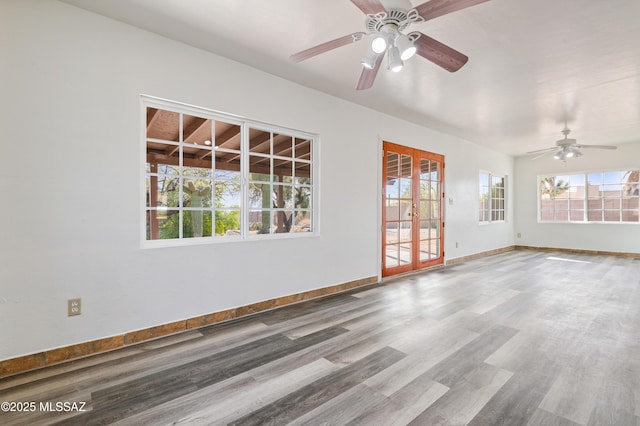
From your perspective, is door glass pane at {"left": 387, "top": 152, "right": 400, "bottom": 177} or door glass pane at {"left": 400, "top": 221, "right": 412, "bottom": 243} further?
door glass pane at {"left": 400, "top": 221, "right": 412, "bottom": 243}

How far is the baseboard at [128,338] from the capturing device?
6.66 feet

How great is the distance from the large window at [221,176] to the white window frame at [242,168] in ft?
0.04

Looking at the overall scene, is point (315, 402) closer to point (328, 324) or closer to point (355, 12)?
point (328, 324)

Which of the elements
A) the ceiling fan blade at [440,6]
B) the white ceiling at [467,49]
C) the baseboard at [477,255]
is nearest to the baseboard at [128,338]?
the white ceiling at [467,49]

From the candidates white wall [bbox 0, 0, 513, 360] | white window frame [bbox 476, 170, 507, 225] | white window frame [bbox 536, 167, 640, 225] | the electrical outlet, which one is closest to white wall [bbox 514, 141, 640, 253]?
white window frame [bbox 536, 167, 640, 225]

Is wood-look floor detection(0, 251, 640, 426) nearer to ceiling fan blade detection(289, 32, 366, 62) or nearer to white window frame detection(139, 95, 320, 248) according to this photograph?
white window frame detection(139, 95, 320, 248)

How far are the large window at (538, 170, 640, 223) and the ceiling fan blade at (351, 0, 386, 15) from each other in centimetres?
837

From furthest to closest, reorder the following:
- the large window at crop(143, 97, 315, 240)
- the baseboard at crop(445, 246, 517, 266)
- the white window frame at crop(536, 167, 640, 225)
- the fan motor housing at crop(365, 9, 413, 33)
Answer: the white window frame at crop(536, 167, 640, 225), the baseboard at crop(445, 246, 517, 266), the large window at crop(143, 97, 315, 240), the fan motor housing at crop(365, 9, 413, 33)

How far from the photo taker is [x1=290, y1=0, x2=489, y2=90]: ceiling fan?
1660 mm

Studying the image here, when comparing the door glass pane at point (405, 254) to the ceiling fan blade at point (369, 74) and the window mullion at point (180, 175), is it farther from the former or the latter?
the window mullion at point (180, 175)

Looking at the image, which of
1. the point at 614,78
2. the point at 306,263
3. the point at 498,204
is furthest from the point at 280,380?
the point at 498,204

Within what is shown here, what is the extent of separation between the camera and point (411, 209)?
17.0 ft

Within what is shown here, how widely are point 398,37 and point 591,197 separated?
27.1 feet

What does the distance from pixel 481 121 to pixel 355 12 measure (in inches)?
147
